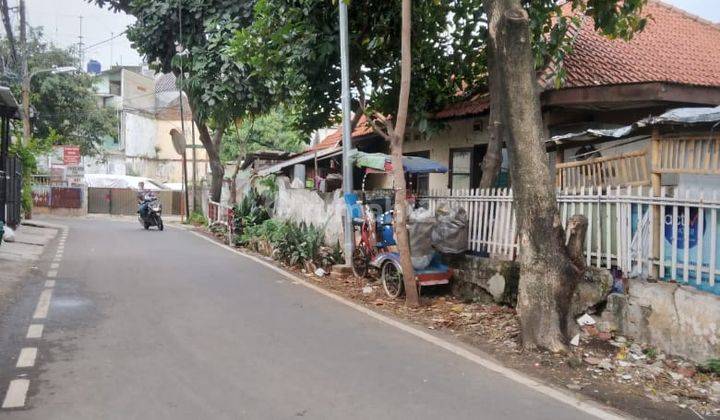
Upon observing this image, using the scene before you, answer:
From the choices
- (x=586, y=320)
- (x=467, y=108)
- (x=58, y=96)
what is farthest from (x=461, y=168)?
(x=58, y=96)

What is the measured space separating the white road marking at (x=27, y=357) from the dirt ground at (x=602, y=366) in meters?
4.10

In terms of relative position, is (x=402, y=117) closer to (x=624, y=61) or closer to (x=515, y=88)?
(x=515, y=88)

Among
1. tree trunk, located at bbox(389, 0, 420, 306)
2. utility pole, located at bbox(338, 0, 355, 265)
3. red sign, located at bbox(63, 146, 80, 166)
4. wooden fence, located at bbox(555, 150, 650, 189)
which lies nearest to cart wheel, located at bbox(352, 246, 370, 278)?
utility pole, located at bbox(338, 0, 355, 265)

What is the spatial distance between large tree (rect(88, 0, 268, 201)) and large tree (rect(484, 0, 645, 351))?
10.2 metres

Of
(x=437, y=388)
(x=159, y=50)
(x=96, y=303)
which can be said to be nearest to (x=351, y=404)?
(x=437, y=388)

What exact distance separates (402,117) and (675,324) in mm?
3985

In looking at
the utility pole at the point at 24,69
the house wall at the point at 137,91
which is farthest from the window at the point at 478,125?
the house wall at the point at 137,91

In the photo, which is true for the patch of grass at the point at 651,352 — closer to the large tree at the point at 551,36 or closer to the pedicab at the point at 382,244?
the pedicab at the point at 382,244

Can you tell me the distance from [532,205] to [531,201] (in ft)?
0.14

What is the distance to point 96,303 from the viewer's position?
7770 mm

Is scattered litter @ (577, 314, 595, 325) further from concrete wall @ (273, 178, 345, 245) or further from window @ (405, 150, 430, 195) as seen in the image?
window @ (405, 150, 430, 195)

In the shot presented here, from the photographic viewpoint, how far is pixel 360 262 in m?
10.4

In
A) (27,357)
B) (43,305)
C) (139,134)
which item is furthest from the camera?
(139,134)

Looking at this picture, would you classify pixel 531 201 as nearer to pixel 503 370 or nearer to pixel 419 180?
pixel 503 370
